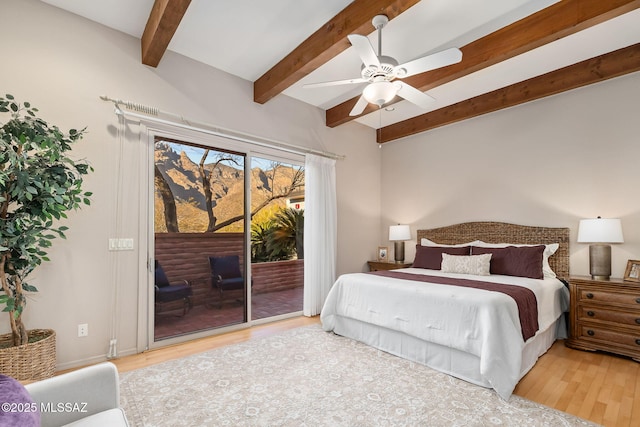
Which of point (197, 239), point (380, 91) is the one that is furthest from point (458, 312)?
point (197, 239)

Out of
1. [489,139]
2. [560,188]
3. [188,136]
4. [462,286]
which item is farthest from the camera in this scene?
[489,139]

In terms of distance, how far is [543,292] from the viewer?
2916 mm

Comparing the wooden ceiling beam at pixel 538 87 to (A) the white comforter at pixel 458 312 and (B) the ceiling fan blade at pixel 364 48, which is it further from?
(B) the ceiling fan blade at pixel 364 48

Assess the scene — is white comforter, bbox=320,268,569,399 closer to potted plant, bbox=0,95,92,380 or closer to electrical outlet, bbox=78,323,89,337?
electrical outlet, bbox=78,323,89,337

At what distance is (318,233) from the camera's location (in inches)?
172

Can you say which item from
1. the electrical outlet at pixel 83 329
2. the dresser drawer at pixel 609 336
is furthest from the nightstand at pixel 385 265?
the electrical outlet at pixel 83 329

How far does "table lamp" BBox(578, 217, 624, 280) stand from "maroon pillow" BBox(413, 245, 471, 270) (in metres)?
1.17

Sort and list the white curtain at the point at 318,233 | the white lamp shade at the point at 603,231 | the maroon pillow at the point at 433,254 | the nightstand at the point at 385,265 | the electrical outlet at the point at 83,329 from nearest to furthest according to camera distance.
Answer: the electrical outlet at the point at 83,329
the white lamp shade at the point at 603,231
the maroon pillow at the point at 433,254
the white curtain at the point at 318,233
the nightstand at the point at 385,265

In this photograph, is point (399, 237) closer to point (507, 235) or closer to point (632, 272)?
point (507, 235)

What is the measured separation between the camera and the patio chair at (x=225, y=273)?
3.62m

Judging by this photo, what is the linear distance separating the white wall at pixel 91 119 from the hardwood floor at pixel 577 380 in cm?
49

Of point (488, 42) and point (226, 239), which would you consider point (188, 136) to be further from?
point (488, 42)

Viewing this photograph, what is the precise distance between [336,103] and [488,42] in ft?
6.88

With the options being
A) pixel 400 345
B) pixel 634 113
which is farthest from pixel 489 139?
pixel 400 345
